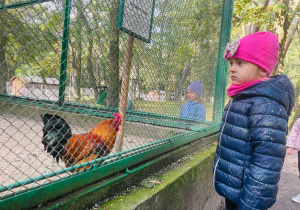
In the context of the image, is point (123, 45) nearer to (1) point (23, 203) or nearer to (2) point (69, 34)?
(2) point (69, 34)

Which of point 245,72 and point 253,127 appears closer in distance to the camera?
point 253,127

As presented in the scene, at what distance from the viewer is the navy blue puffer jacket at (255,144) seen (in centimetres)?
143

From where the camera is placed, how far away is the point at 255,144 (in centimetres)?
152

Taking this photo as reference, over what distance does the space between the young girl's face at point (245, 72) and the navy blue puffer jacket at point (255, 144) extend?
104mm

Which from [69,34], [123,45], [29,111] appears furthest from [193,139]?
[29,111]

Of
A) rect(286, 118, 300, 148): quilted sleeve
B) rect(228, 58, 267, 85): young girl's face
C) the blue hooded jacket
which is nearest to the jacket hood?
rect(228, 58, 267, 85): young girl's face

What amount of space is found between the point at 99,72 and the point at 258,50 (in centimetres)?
130

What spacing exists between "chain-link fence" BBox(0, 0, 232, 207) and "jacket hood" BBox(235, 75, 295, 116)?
1055mm

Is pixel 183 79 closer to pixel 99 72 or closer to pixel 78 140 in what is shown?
pixel 99 72

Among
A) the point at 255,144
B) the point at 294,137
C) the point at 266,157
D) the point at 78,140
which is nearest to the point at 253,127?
the point at 255,144

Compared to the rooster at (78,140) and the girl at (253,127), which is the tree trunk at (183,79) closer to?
the rooster at (78,140)

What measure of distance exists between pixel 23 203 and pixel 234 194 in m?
1.46

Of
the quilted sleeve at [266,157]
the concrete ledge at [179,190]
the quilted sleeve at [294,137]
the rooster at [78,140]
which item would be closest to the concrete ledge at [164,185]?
the concrete ledge at [179,190]

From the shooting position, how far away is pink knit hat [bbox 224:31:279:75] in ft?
5.50
